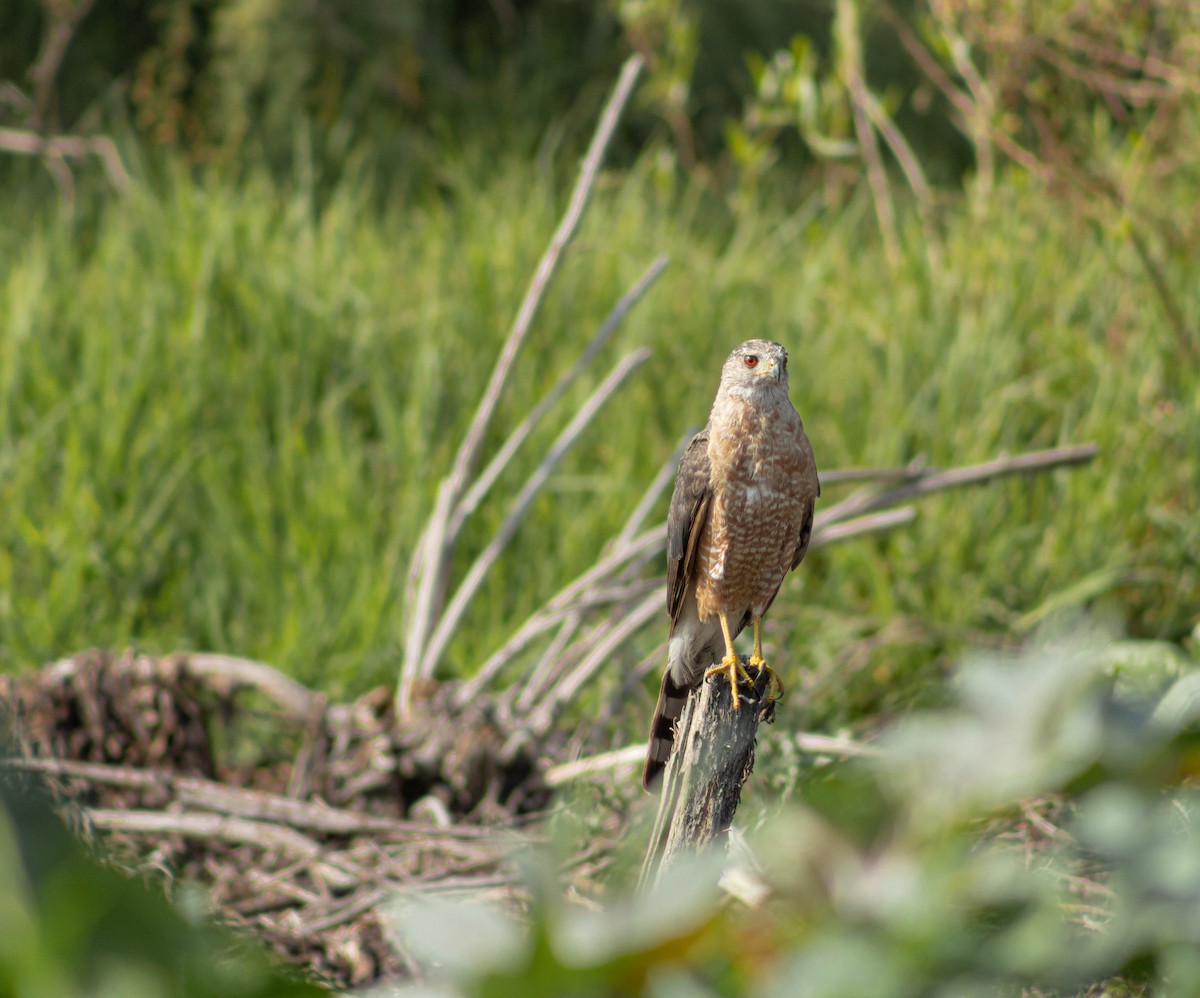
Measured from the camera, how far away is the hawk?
7.50 ft

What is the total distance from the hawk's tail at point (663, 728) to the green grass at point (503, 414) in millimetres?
872

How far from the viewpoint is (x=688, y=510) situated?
94.2 inches

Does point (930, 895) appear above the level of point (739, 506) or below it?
above

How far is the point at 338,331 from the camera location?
4.64 meters

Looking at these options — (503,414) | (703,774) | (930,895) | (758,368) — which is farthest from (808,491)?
(503,414)

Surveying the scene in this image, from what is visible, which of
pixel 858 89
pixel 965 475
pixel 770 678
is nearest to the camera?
pixel 770 678

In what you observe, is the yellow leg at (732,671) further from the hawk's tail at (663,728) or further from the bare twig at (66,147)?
the bare twig at (66,147)

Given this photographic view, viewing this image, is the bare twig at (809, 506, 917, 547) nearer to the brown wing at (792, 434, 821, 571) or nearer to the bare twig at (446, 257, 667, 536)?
the brown wing at (792, 434, 821, 571)

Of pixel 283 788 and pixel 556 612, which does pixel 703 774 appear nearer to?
pixel 556 612

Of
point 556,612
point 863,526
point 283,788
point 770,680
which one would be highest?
point 770,680

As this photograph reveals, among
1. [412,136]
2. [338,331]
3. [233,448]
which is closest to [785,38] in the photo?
[412,136]

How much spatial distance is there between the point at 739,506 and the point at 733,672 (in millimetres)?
465

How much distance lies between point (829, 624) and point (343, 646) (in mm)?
1377

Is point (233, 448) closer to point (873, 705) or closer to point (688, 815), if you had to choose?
point (873, 705)
